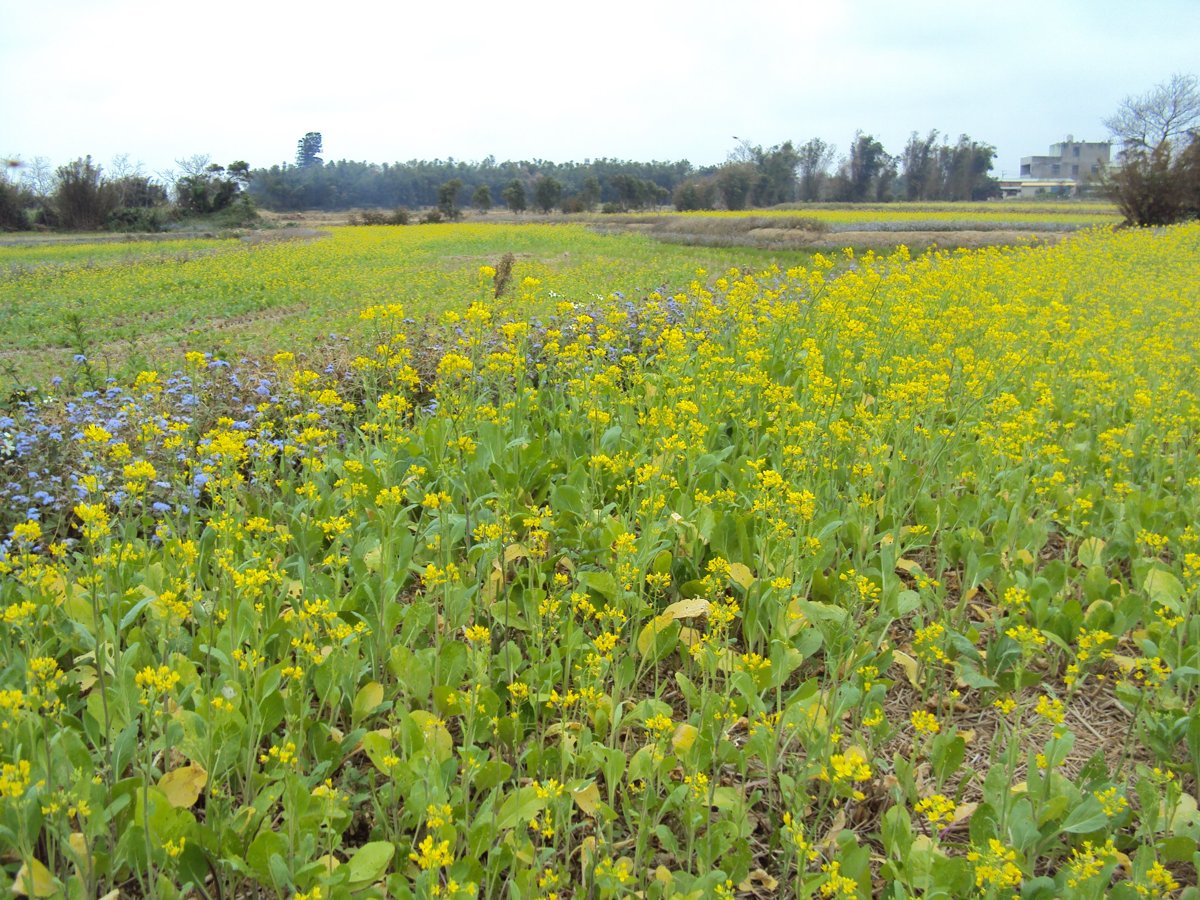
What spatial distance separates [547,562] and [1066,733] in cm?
160

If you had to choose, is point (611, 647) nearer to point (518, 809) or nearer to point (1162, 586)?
point (518, 809)

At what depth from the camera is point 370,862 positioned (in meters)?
1.71

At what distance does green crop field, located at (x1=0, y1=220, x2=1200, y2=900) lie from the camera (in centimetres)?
177

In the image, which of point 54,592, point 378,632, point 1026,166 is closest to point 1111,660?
point 378,632

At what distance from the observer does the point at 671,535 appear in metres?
3.08

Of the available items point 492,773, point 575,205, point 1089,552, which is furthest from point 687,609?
point 575,205

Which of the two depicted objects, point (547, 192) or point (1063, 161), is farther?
point (1063, 161)

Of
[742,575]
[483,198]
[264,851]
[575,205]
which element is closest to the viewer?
[264,851]

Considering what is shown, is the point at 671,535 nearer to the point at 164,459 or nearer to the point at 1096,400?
the point at 164,459

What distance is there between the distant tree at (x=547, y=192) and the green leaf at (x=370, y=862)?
5861 cm

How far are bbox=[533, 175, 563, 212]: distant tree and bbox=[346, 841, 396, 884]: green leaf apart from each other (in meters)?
58.6

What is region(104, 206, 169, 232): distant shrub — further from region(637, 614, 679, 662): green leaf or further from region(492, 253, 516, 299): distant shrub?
region(637, 614, 679, 662): green leaf

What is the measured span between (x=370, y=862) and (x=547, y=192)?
193 ft

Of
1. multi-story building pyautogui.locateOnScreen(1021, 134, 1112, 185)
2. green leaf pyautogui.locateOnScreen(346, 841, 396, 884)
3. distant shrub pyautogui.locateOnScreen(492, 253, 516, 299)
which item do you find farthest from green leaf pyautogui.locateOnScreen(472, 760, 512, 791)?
multi-story building pyautogui.locateOnScreen(1021, 134, 1112, 185)
